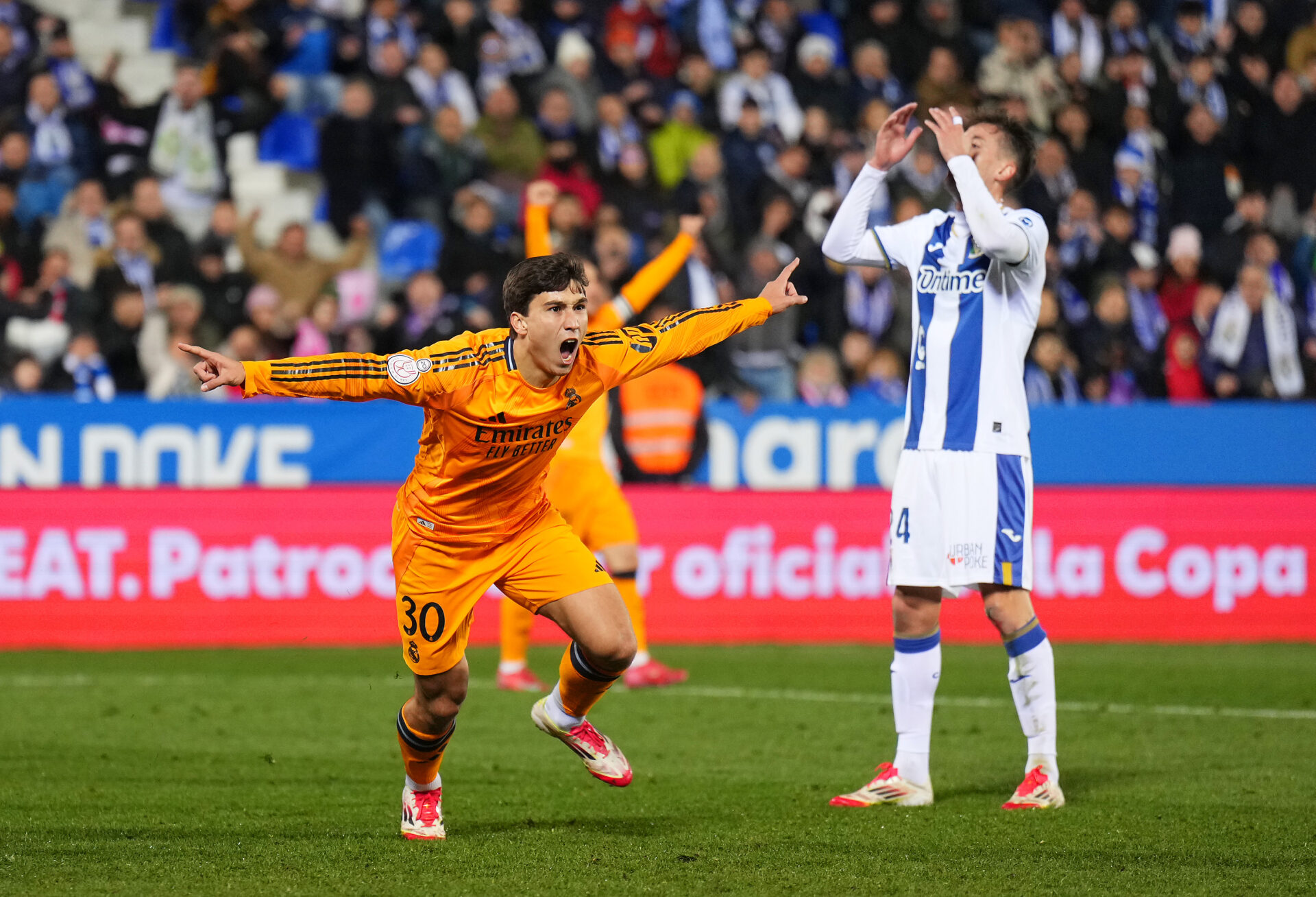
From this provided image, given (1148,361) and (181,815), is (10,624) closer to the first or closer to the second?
(181,815)

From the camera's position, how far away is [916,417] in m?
6.55

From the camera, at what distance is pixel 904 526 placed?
255 inches

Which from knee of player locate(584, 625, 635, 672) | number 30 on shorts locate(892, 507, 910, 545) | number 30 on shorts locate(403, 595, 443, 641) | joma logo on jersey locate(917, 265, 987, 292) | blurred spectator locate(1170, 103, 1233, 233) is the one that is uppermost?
blurred spectator locate(1170, 103, 1233, 233)

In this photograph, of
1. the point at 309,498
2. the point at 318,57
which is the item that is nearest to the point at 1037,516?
the point at 309,498

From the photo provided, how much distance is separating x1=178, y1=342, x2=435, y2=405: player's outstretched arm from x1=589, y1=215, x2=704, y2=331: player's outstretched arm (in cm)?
188

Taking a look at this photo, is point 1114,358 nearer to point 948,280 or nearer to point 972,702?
point 972,702

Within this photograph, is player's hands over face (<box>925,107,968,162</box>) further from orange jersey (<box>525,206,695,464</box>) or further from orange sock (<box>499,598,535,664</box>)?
orange sock (<box>499,598,535,664</box>)

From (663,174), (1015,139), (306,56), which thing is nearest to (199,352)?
(1015,139)

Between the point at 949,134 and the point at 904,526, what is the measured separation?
1.49 meters

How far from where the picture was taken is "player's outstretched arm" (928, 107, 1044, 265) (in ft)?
20.4

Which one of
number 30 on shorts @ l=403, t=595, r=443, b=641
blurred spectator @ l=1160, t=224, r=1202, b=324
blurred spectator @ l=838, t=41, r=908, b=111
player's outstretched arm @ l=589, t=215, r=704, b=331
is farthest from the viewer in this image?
blurred spectator @ l=838, t=41, r=908, b=111

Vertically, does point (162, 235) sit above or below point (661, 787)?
above

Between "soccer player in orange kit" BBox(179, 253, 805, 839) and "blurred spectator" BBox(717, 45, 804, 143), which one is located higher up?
"blurred spectator" BBox(717, 45, 804, 143)

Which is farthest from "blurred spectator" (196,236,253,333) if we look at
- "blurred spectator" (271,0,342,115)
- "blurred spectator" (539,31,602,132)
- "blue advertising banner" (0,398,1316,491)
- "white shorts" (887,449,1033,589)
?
"white shorts" (887,449,1033,589)
